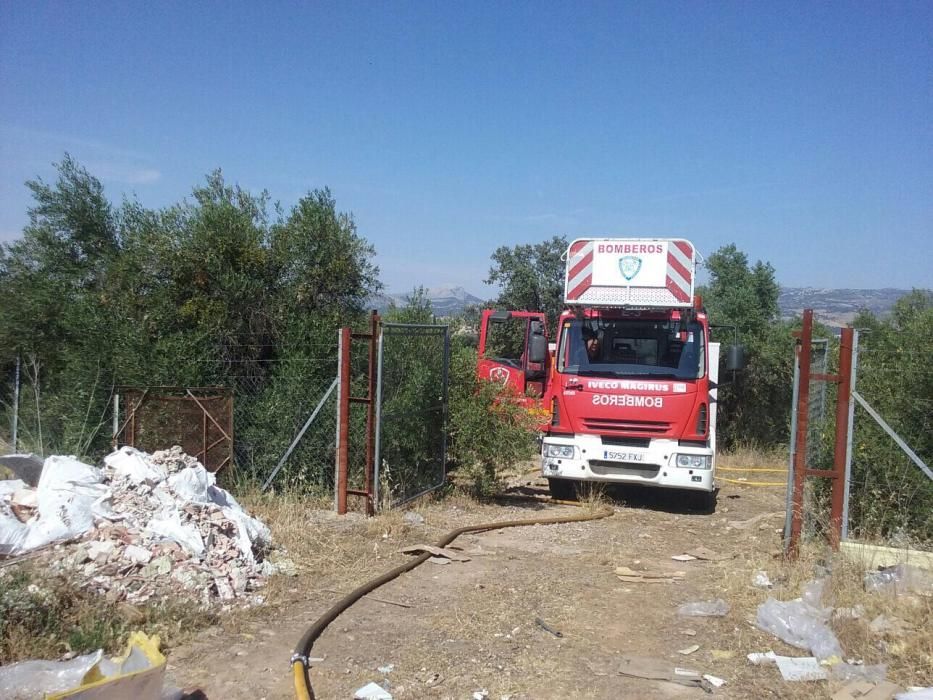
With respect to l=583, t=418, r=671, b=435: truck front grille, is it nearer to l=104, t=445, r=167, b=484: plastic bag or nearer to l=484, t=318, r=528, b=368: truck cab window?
l=104, t=445, r=167, b=484: plastic bag

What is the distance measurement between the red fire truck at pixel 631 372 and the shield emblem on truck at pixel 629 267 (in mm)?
13

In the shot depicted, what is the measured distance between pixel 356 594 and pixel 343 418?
279 centimetres

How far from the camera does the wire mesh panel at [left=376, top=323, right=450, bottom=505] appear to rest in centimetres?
964

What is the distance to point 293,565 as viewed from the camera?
6.94 m

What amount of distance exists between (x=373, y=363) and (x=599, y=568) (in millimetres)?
3385

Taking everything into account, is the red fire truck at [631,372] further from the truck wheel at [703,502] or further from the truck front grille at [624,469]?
the truck wheel at [703,502]

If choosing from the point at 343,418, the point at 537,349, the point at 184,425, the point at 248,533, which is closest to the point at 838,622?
the point at 248,533

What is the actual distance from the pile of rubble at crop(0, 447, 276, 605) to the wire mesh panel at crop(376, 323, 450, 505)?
8.16ft

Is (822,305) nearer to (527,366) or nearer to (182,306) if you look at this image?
(527,366)

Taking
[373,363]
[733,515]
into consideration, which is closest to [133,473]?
[373,363]

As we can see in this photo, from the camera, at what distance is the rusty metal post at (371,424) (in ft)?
29.0

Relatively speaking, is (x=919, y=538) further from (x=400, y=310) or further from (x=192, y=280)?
(x=192, y=280)

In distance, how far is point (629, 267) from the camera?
1058 centimetres

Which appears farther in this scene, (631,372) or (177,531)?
(631,372)
